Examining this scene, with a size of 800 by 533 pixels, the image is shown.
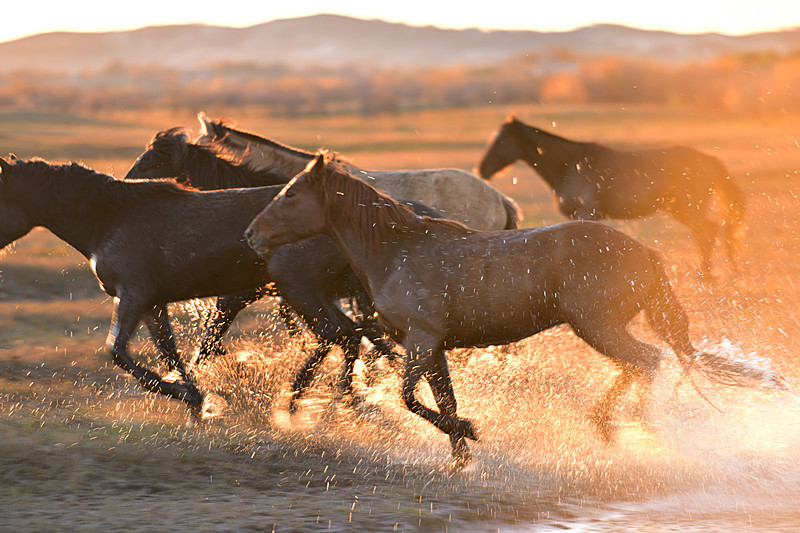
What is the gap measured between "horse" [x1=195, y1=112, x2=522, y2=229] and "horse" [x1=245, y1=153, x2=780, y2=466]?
74.5 inches

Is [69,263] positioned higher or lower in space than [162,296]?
lower

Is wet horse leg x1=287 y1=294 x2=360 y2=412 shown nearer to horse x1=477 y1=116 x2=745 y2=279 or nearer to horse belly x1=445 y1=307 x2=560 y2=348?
horse belly x1=445 y1=307 x2=560 y2=348

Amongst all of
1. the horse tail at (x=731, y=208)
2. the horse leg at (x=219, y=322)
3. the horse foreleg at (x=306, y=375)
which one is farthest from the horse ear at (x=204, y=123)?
the horse tail at (x=731, y=208)

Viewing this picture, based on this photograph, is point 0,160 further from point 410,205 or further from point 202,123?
point 410,205

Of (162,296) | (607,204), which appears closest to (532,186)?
(607,204)

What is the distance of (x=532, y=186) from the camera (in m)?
25.8

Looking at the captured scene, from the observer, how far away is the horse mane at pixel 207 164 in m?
6.60

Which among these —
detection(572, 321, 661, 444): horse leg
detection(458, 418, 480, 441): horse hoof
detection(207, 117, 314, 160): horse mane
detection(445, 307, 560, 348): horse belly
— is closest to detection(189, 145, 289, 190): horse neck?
detection(207, 117, 314, 160): horse mane

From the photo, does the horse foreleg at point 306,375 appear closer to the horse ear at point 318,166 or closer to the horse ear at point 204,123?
the horse ear at point 318,166

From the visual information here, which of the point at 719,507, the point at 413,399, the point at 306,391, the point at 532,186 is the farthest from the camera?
the point at 532,186

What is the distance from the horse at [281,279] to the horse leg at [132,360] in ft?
2.29

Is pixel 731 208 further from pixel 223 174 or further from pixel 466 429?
pixel 466 429

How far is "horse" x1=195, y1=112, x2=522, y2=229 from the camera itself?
6.81m

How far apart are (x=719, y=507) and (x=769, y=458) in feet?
2.23
